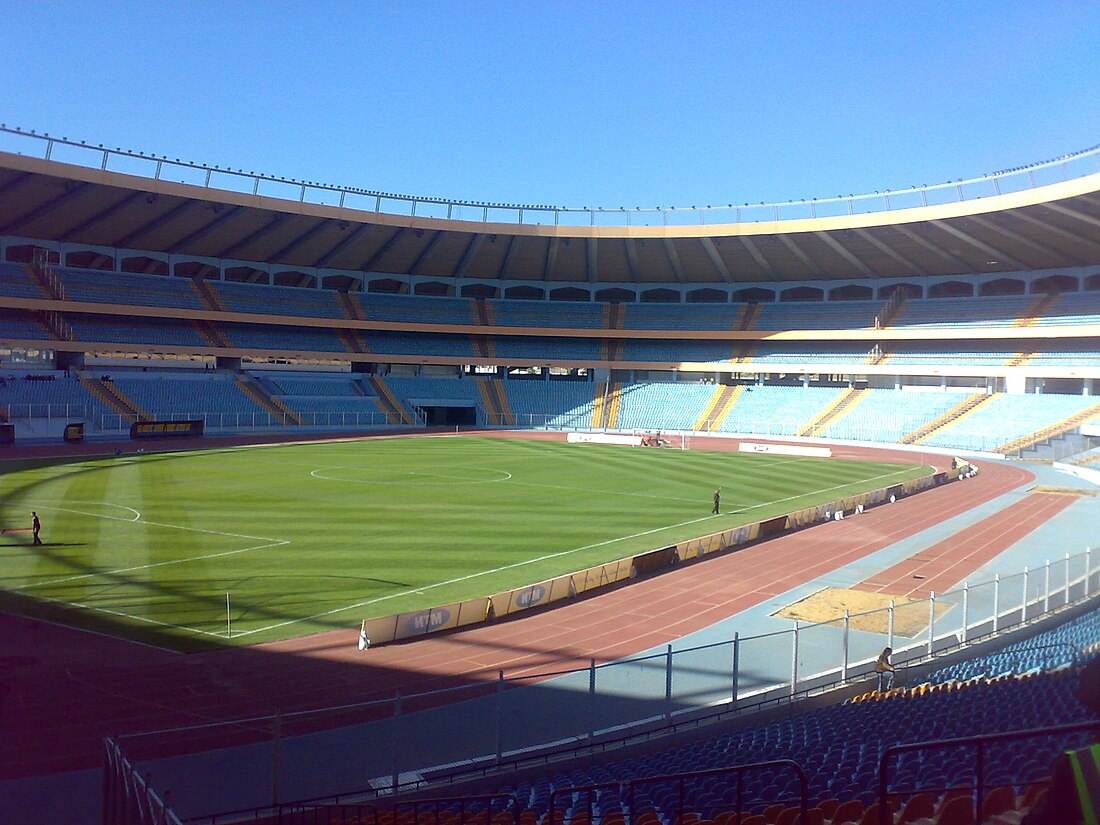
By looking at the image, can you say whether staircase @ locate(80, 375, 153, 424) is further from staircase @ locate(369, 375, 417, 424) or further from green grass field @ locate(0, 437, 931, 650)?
staircase @ locate(369, 375, 417, 424)

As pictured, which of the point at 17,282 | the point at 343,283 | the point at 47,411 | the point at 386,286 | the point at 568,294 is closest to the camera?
the point at 47,411

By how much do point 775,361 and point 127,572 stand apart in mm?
58833

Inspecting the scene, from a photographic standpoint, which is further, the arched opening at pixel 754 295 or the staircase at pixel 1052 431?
the arched opening at pixel 754 295

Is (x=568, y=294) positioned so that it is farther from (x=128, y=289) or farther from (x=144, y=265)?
(x=128, y=289)

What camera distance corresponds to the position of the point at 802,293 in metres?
72.9

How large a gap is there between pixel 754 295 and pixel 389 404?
35.9 m

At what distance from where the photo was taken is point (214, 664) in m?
14.2

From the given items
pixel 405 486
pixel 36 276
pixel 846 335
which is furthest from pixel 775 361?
pixel 36 276

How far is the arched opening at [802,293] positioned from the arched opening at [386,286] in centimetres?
3622

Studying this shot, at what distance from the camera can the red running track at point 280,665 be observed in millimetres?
11727

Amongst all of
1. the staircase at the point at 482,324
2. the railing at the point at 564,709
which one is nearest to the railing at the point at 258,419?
the staircase at the point at 482,324

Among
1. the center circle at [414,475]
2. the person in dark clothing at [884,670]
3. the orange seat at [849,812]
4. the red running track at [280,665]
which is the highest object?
the orange seat at [849,812]

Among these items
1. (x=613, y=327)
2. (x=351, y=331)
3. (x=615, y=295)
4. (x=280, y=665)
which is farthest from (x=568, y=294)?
(x=280, y=665)

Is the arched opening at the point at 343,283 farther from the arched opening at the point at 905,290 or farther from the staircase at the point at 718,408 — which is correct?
the arched opening at the point at 905,290
